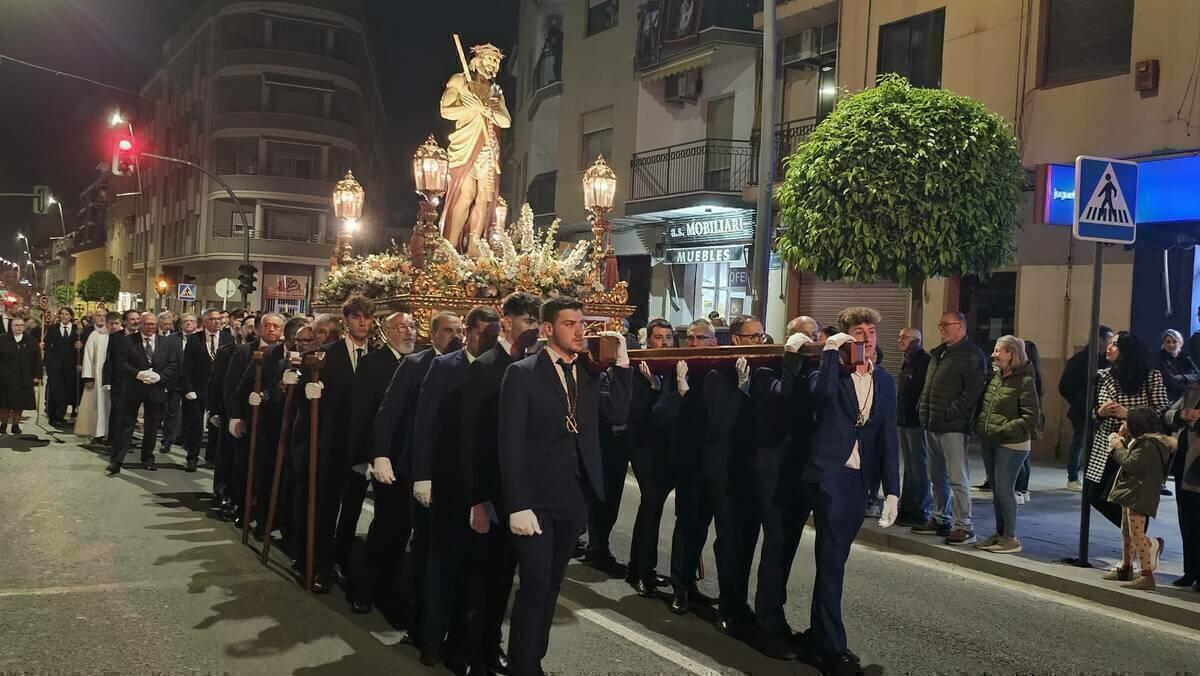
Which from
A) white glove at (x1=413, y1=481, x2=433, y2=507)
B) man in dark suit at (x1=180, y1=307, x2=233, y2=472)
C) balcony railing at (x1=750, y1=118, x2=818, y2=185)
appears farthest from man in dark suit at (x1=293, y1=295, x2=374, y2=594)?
balcony railing at (x1=750, y1=118, x2=818, y2=185)

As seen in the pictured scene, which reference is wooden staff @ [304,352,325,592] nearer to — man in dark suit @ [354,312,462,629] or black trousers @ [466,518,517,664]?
man in dark suit @ [354,312,462,629]

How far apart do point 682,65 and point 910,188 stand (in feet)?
35.0

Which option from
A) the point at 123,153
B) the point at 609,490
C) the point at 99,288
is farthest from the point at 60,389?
the point at 99,288

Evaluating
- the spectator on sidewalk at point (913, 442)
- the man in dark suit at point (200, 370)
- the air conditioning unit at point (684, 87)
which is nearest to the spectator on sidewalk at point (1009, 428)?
the spectator on sidewalk at point (913, 442)

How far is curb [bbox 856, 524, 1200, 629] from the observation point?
7.08 metres

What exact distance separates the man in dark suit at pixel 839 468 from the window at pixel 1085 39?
11.2 meters

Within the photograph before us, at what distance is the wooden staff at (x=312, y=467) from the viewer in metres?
7.09

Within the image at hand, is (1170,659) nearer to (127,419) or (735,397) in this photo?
(735,397)

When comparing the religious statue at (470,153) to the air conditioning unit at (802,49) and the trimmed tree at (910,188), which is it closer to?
the trimmed tree at (910,188)

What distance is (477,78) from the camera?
14438 mm

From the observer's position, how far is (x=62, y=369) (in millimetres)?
17719

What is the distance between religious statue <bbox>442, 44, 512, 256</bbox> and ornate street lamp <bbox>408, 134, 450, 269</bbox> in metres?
1.16

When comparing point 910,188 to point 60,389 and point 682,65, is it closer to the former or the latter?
point 682,65

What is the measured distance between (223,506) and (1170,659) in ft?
26.2
